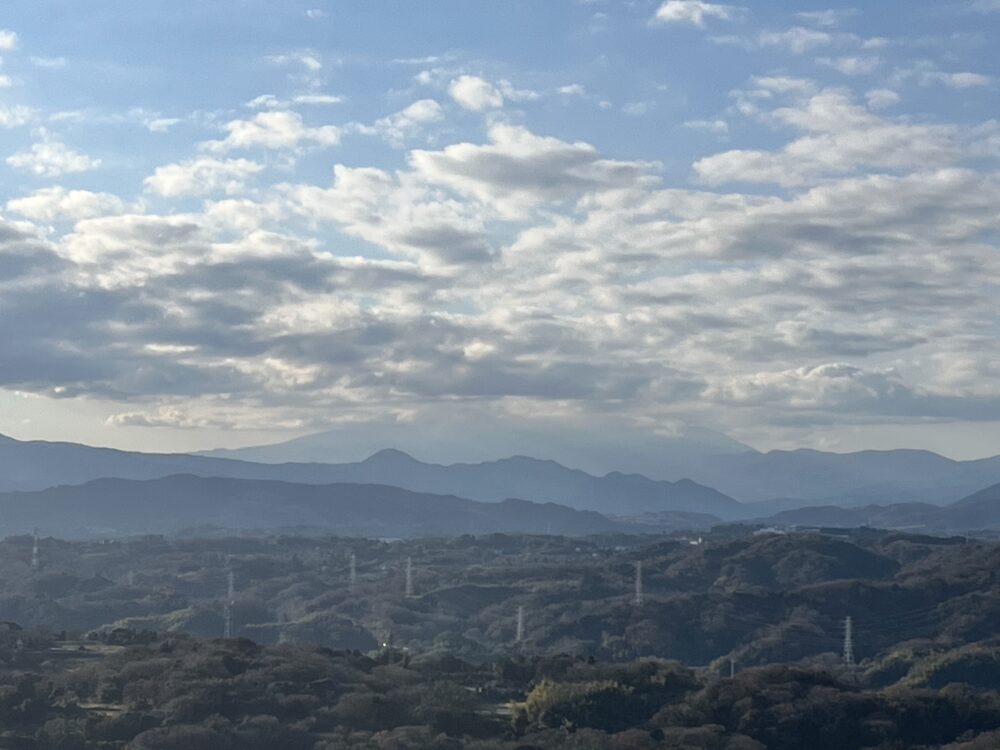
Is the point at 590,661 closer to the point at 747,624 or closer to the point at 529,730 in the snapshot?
the point at 529,730

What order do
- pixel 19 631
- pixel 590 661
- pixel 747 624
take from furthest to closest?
pixel 747 624 → pixel 19 631 → pixel 590 661

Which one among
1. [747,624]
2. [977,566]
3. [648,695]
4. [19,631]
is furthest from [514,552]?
[648,695]

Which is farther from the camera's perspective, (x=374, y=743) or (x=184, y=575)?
(x=184, y=575)

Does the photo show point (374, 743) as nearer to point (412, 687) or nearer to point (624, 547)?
point (412, 687)

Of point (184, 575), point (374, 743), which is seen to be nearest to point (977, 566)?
point (184, 575)

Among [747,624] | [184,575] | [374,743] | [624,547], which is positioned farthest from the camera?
[624,547]

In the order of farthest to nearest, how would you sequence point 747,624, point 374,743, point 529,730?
point 747,624 → point 529,730 → point 374,743
